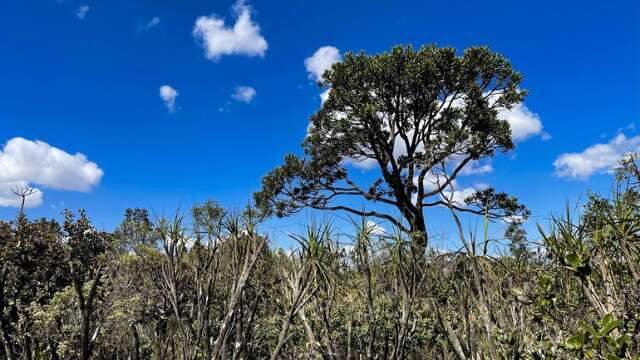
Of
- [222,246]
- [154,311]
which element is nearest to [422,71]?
[154,311]

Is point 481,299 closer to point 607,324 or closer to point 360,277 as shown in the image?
point 607,324

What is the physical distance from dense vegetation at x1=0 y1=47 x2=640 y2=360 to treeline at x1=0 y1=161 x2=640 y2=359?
29 millimetres

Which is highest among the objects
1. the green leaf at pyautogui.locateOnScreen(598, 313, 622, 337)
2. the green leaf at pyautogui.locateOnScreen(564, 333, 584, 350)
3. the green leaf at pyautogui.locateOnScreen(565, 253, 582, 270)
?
the green leaf at pyautogui.locateOnScreen(565, 253, 582, 270)

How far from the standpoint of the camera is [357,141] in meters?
22.3

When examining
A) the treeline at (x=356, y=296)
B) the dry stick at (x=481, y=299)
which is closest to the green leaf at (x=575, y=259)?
the treeline at (x=356, y=296)

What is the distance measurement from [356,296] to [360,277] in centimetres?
90

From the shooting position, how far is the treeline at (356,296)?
4055mm

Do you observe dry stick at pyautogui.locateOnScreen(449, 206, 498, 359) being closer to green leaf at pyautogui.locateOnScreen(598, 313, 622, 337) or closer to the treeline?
the treeline

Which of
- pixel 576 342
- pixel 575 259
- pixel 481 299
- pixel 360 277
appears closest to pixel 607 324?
pixel 576 342

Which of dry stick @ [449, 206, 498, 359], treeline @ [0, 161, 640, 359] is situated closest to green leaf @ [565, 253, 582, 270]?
treeline @ [0, 161, 640, 359]

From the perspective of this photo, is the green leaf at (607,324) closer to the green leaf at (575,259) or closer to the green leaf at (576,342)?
the green leaf at (576,342)

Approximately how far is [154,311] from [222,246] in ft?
22.4

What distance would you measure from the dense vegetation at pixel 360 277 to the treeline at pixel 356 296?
0.03 metres

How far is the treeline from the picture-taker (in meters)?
4.05
